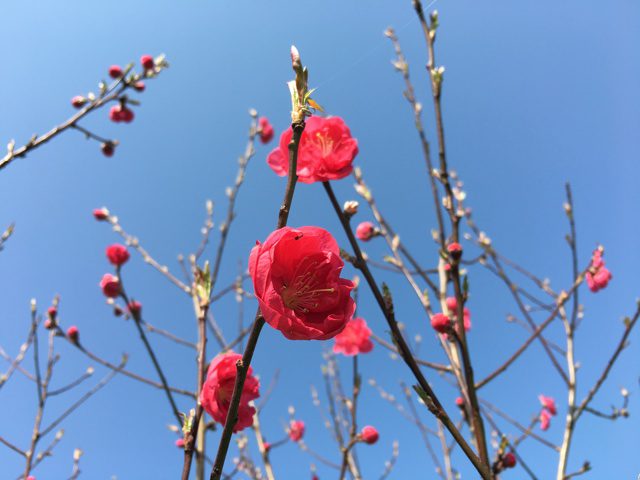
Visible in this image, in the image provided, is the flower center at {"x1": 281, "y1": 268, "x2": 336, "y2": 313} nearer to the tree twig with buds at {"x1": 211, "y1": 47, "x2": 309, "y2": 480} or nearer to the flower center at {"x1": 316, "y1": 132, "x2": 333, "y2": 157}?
the tree twig with buds at {"x1": 211, "y1": 47, "x2": 309, "y2": 480}

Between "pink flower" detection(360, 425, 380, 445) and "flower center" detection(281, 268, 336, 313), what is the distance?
2234 mm

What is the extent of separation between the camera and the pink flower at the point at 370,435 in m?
2.92

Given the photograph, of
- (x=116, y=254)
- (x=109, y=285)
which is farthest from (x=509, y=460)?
(x=116, y=254)

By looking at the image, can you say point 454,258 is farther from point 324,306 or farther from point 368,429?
point 368,429

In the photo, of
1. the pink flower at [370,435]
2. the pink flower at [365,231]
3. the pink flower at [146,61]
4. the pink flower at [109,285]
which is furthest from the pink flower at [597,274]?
the pink flower at [146,61]

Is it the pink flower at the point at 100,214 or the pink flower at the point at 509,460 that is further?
the pink flower at the point at 100,214

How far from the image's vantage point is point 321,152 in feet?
4.98

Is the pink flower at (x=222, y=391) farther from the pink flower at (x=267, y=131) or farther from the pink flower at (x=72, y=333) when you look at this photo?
the pink flower at (x=267, y=131)

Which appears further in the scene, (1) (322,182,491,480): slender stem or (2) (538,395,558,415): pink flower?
(2) (538,395,558,415): pink flower

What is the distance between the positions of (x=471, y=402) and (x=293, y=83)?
1190 mm

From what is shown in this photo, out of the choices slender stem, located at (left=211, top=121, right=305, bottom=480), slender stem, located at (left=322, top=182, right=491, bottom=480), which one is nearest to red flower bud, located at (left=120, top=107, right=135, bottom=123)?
slender stem, located at (left=322, top=182, right=491, bottom=480)

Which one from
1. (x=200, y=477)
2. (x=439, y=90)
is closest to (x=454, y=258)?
(x=439, y=90)

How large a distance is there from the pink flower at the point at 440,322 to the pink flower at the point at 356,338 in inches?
46.7

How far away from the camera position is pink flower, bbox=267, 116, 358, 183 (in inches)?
58.4
